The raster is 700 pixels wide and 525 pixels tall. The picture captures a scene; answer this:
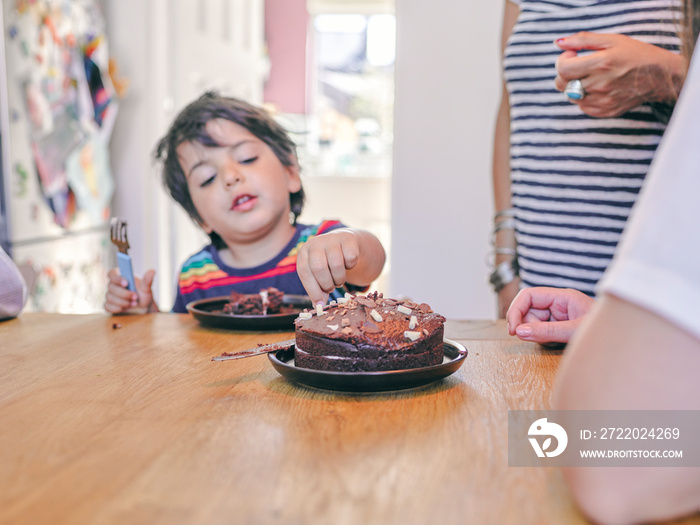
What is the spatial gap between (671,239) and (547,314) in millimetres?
591

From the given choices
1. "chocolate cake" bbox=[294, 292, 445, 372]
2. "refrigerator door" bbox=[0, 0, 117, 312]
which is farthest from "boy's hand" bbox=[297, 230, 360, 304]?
"refrigerator door" bbox=[0, 0, 117, 312]

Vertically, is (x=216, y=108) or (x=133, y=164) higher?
(x=216, y=108)

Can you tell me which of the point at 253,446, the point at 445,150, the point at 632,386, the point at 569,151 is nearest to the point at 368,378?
the point at 253,446

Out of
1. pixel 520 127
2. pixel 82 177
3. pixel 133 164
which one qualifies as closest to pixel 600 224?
pixel 520 127

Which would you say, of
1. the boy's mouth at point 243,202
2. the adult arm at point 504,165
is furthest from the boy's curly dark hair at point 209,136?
the adult arm at point 504,165

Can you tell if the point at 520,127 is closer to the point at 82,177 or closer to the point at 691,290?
the point at 691,290

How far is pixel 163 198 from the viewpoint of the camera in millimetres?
3436

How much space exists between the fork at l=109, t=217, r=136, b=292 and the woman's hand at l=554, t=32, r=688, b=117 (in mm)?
824

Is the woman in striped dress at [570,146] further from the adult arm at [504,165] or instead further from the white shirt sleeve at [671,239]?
the white shirt sleeve at [671,239]

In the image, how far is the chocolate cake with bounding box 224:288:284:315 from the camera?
1132 millimetres

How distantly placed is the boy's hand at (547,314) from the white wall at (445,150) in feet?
4.17

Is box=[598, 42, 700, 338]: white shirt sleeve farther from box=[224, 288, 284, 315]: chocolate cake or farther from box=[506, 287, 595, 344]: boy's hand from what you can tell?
box=[224, 288, 284, 315]: chocolate cake

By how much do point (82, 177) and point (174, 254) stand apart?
74 centimetres

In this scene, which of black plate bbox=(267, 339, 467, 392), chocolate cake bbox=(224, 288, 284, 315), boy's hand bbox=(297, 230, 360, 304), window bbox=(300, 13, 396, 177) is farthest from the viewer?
window bbox=(300, 13, 396, 177)
